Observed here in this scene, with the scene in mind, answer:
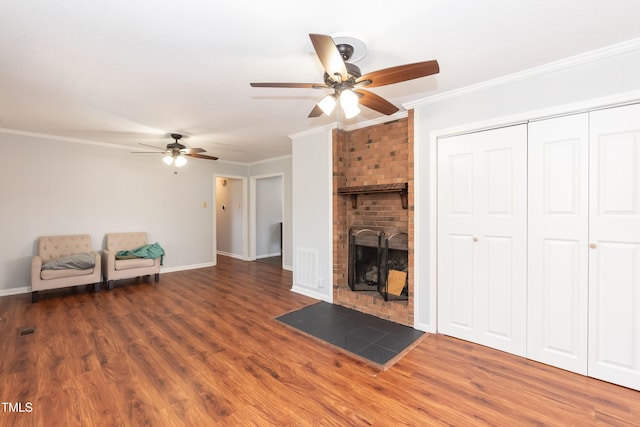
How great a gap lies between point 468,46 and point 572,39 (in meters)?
0.66

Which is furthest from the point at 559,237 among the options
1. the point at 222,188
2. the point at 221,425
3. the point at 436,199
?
the point at 222,188

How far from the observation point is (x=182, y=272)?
562 cm

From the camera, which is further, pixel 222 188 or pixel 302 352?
pixel 222 188

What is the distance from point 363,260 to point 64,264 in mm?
4158

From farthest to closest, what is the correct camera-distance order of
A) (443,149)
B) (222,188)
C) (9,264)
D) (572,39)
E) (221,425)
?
(222,188) → (9,264) → (443,149) → (572,39) → (221,425)

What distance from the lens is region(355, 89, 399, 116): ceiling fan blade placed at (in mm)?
2053

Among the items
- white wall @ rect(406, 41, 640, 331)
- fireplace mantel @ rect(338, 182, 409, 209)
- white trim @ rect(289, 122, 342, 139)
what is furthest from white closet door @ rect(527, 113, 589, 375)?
white trim @ rect(289, 122, 342, 139)

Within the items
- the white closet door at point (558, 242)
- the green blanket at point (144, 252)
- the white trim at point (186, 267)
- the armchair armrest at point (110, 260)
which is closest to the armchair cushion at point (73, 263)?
the armchair armrest at point (110, 260)

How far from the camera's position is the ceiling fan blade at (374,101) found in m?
2.05

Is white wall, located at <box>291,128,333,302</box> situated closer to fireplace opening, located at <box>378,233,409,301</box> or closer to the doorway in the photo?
fireplace opening, located at <box>378,233,409,301</box>

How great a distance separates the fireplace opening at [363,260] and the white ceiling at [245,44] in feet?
5.52

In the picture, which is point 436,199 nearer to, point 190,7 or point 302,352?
point 302,352

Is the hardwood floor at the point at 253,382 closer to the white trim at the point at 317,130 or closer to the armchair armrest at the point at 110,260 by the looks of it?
the armchair armrest at the point at 110,260

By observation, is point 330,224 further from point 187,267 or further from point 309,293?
point 187,267
